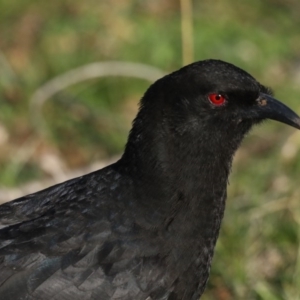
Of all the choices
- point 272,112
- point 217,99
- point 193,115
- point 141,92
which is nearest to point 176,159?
point 193,115

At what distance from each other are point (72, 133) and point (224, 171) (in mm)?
3850

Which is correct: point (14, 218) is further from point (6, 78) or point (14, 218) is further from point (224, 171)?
point (6, 78)

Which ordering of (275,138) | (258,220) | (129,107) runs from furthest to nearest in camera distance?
(129,107)
(275,138)
(258,220)

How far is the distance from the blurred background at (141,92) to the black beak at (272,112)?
1.34 m

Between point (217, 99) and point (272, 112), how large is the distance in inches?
14.5

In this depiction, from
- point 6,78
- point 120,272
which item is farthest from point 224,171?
point 6,78

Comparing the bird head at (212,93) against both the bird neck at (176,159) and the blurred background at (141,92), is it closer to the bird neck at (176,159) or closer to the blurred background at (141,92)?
the bird neck at (176,159)

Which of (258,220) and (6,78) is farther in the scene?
(6,78)

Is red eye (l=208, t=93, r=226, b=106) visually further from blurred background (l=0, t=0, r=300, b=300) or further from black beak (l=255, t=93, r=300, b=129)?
blurred background (l=0, t=0, r=300, b=300)

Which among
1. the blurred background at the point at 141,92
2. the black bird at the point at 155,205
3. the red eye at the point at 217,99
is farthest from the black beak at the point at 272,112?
the blurred background at the point at 141,92

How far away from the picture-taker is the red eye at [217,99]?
19.0 feet

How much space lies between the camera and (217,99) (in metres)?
5.82

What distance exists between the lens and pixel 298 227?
290 inches

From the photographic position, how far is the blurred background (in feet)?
24.2
